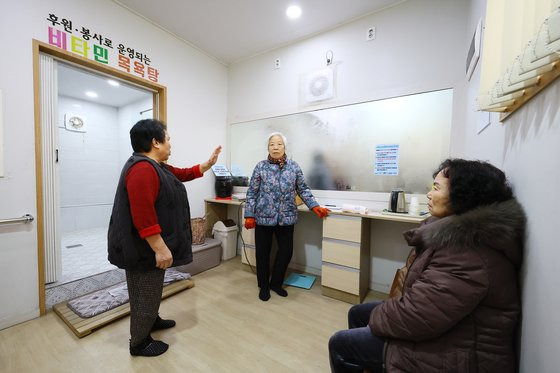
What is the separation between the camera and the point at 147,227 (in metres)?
1.16

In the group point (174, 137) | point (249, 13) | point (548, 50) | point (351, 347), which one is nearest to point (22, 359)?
point (351, 347)

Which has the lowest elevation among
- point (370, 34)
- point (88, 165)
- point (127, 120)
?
point (88, 165)

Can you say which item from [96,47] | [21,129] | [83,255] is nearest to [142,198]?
[21,129]

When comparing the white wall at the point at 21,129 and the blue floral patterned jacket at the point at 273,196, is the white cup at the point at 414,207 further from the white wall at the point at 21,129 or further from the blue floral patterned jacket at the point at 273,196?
the white wall at the point at 21,129

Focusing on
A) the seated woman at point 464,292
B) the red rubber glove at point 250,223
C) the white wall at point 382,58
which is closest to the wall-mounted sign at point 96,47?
the white wall at point 382,58

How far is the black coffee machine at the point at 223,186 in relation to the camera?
3166 mm

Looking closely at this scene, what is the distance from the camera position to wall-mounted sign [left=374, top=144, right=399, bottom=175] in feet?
7.21

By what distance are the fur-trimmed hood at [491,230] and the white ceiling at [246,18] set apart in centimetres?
230

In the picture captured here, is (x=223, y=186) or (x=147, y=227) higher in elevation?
(x=223, y=186)

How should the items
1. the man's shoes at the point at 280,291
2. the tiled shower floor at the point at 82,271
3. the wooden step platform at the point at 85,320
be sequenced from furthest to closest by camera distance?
the man's shoes at the point at 280,291
the tiled shower floor at the point at 82,271
the wooden step platform at the point at 85,320

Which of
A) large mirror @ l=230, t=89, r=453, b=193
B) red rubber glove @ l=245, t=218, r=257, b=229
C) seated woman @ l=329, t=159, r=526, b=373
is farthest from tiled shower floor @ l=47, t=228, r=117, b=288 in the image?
seated woman @ l=329, t=159, r=526, b=373

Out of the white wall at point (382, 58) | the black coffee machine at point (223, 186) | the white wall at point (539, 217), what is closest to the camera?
the white wall at point (539, 217)

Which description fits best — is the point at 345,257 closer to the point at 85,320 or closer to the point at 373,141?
the point at 373,141

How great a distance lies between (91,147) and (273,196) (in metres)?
4.48
